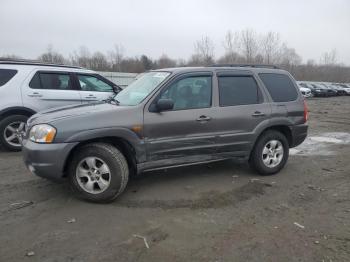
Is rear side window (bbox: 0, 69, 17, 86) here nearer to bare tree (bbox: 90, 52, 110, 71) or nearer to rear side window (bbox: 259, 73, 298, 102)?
rear side window (bbox: 259, 73, 298, 102)

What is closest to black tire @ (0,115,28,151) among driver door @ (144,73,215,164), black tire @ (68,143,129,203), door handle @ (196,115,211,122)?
black tire @ (68,143,129,203)

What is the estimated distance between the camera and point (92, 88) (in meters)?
8.24

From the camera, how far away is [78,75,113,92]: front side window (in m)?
8.09

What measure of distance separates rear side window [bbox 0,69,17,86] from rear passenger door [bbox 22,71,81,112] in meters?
0.34

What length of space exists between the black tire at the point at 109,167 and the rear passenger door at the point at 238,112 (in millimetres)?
1638

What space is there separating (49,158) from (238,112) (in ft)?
9.43

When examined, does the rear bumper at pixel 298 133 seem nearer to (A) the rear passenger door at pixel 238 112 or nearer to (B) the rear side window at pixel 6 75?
(A) the rear passenger door at pixel 238 112

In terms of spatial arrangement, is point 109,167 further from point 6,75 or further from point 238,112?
point 6,75

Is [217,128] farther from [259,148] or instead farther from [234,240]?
[234,240]

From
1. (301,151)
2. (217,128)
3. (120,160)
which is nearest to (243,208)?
(217,128)

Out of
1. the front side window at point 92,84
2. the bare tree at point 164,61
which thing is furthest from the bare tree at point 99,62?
the front side window at point 92,84

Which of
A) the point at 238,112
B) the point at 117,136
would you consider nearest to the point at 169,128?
the point at 117,136

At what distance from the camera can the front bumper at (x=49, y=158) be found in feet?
13.2

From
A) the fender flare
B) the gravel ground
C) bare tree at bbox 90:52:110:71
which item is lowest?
the gravel ground
